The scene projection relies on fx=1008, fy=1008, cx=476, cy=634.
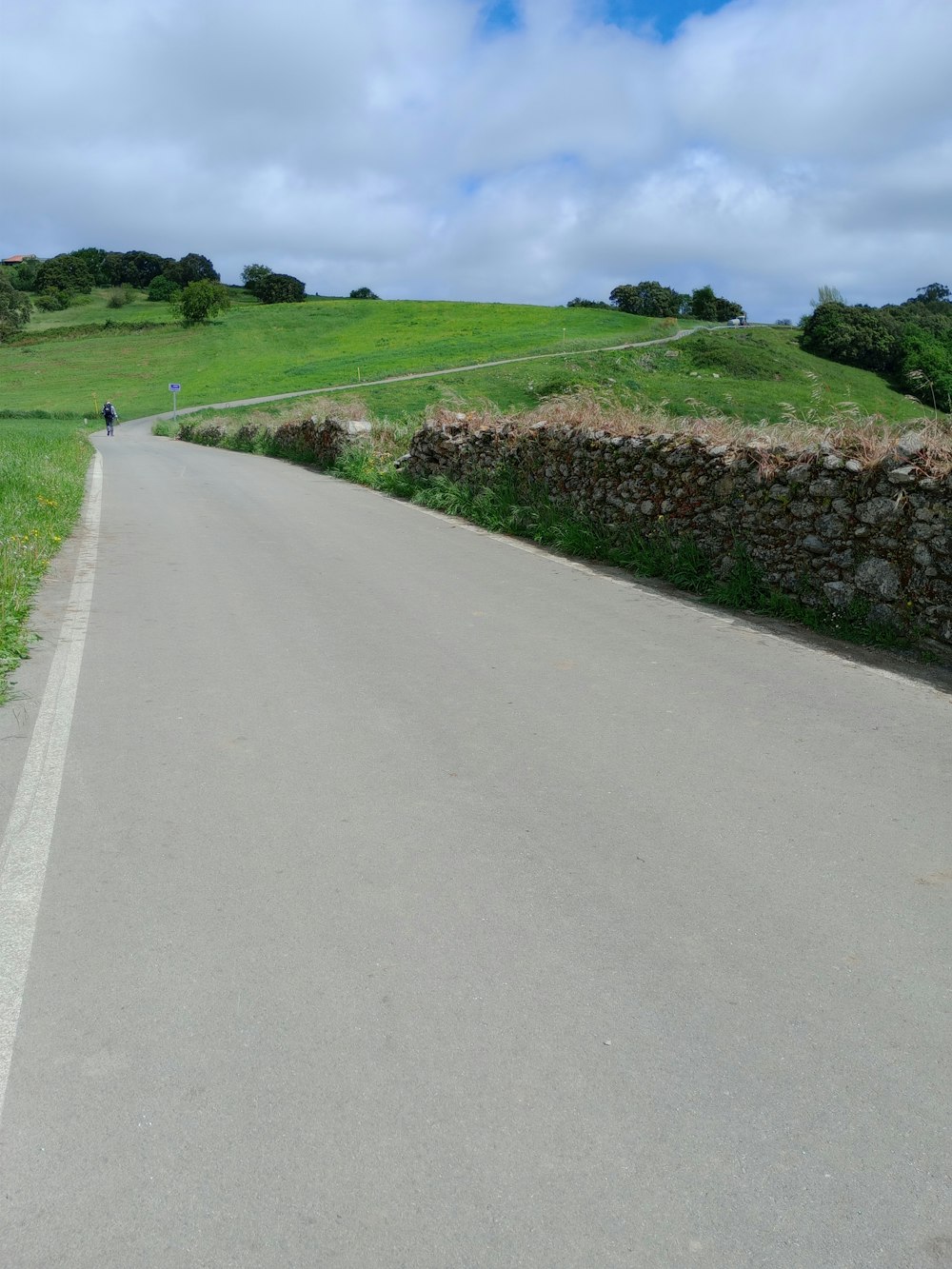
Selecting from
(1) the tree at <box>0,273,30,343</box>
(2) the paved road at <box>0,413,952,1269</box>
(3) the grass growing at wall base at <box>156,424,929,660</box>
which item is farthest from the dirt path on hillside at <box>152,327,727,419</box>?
(2) the paved road at <box>0,413,952,1269</box>

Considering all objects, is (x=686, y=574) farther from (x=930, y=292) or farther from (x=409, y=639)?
(x=930, y=292)

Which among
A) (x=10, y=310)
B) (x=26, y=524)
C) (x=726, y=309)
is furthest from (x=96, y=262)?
(x=26, y=524)

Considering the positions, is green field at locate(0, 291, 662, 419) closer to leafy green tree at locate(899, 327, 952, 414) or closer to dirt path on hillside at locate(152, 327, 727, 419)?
dirt path on hillside at locate(152, 327, 727, 419)

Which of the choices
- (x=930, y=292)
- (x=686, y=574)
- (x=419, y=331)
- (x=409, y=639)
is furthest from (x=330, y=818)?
(x=930, y=292)

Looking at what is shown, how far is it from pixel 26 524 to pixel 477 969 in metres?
10.7

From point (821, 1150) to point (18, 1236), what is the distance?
77.6 inches

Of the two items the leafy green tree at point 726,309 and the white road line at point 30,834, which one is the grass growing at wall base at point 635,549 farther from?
the leafy green tree at point 726,309

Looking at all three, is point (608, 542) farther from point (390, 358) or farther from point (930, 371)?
point (390, 358)

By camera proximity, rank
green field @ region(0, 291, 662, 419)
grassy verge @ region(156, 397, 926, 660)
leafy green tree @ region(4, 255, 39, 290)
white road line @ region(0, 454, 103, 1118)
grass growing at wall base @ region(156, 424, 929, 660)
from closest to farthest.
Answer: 1. white road line @ region(0, 454, 103, 1118)
2. grass growing at wall base @ region(156, 424, 929, 660)
3. grassy verge @ region(156, 397, 926, 660)
4. green field @ region(0, 291, 662, 419)
5. leafy green tree @ region(4, 255, 39, 290)

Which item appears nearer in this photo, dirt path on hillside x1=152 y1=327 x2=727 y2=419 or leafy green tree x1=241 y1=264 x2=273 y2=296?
dirt path on hillside x1=152 y1=327 x2=727 y2=419

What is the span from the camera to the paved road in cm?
241

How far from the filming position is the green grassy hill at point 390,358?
5100 cm

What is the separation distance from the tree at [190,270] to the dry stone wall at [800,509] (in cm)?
13611

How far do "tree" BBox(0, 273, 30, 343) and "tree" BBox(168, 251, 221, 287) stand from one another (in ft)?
134
